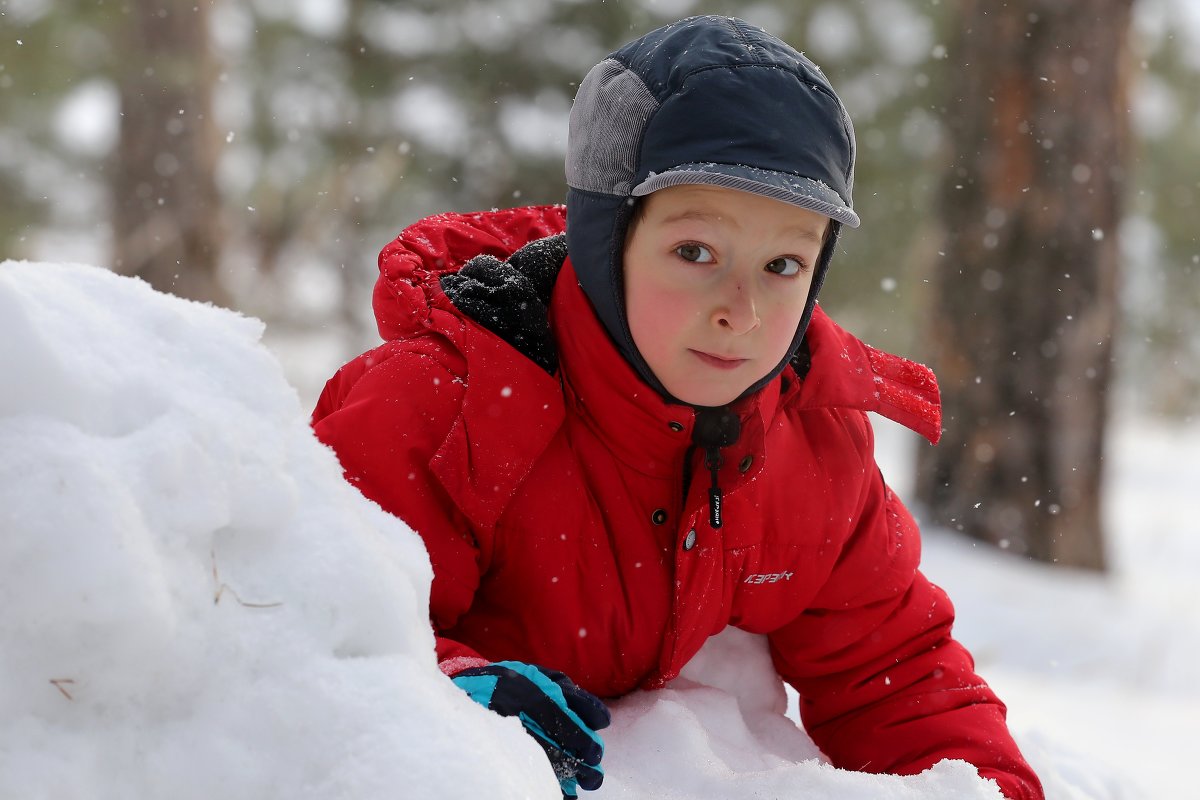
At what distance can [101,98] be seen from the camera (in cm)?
879

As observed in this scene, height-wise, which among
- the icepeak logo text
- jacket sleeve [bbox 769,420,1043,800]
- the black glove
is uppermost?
the black glove

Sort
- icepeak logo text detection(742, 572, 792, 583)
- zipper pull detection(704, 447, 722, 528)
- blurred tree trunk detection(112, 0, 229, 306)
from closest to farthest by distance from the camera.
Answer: zipper pull detection(704, 447, 722, 528), icepeak logo text detection(742, 572, 792, 583), blurred tree trunk detection(112, 0, 229, 306)

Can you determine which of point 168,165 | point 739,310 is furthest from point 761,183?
point 168,165

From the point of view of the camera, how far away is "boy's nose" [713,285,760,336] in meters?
1.74

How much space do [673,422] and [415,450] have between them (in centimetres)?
47

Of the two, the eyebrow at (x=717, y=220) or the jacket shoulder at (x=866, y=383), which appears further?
the jacket shoulder at (x=866, y=383)

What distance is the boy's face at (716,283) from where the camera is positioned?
5.73 ft

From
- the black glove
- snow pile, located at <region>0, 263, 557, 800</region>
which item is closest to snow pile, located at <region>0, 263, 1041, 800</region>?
snow pile, located at <region>0, 263, 557, 800</region>

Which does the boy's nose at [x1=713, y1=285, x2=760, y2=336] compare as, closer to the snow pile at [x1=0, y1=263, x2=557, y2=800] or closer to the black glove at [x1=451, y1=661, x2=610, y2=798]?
the black glove at [x1=451, y1=661, x2=610, y2=798]

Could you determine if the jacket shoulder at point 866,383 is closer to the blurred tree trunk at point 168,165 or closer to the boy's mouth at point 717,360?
the boy's mouth at point 717,360

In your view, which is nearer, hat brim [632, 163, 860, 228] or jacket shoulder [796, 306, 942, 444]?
hat brim [632, 163, 860, 228]

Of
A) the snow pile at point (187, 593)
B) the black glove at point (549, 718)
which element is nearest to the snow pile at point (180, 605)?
the snow pile at point (187, 593)

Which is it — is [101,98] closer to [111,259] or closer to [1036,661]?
[111,259]

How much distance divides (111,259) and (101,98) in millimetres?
2697
